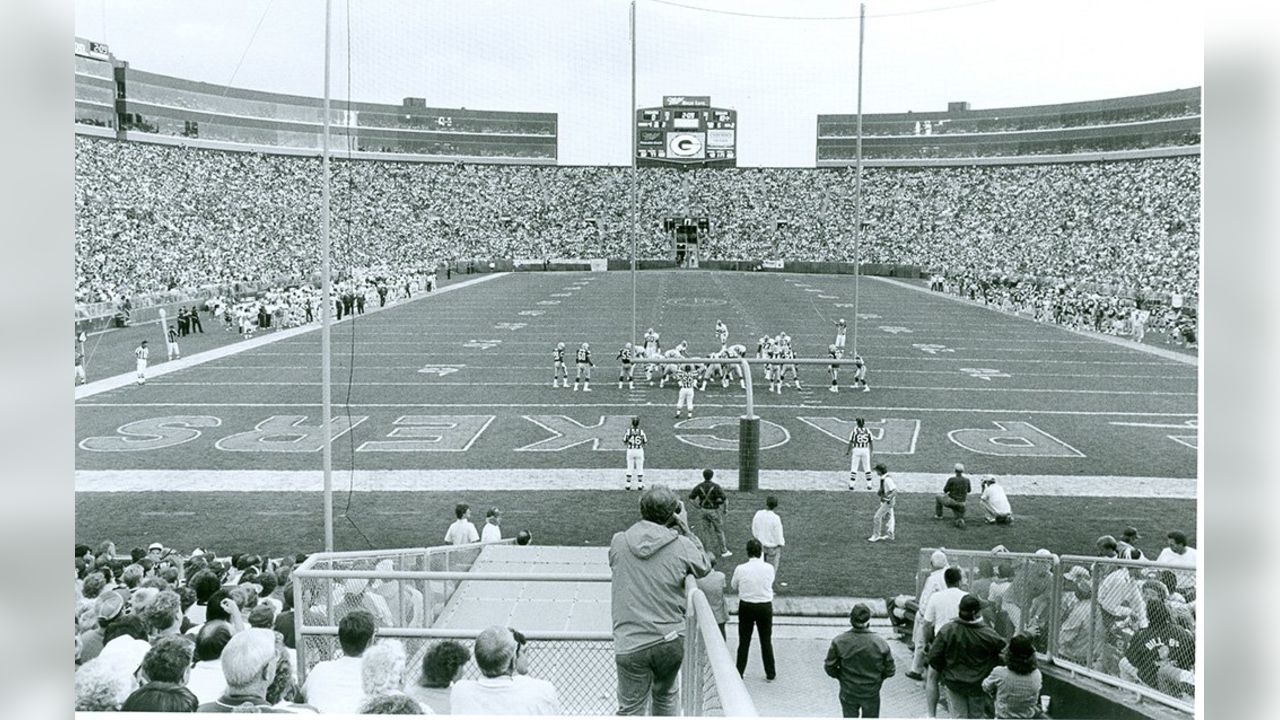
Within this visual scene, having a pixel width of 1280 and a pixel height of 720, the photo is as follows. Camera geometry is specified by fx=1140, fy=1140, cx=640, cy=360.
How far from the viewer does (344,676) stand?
5008 mm

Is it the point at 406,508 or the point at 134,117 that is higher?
the point at 134,117

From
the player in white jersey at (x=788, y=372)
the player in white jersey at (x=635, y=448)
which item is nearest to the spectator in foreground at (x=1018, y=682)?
the player in white jersey at (x=635, y=448)

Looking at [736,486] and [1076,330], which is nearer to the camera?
Answer: [736,486]

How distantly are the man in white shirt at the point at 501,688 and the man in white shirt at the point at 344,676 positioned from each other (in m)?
0.74

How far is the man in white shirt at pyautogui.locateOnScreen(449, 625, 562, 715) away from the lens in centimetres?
444

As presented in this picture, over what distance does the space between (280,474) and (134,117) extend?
5514 cm

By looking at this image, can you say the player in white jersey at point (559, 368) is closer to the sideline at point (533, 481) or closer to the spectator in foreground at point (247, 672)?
the sideline at point (533, 481)

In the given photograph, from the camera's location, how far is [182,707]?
470 cm

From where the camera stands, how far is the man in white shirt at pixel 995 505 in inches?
533

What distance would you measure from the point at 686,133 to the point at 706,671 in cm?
5938

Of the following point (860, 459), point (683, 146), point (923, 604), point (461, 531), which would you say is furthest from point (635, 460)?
point (683, 146)

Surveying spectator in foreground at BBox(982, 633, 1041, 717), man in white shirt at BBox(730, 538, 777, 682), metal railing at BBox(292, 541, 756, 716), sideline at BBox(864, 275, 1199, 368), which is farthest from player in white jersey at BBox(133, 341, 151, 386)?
sideline at BBox(864, 275, 1199, 368)
